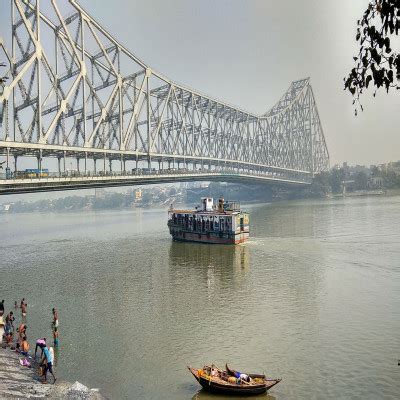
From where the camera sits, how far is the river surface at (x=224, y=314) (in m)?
18.8

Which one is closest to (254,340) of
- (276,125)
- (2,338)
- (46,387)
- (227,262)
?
(46,387)

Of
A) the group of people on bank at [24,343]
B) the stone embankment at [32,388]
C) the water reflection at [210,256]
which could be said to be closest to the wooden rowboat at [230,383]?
the stone embankment at [32,388]

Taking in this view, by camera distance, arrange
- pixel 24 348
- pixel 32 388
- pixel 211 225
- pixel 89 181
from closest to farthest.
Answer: pixel 32 388 < pixel 24 348 < pixel 211 225 < pixel 89 181

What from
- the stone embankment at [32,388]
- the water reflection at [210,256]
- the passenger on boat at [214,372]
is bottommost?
the stone embankment at [32,388]

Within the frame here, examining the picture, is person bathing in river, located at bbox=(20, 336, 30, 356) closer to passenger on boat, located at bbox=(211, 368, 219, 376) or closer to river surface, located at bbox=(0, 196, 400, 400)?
river surface, located at bbox=(0, 196, 400, 400)

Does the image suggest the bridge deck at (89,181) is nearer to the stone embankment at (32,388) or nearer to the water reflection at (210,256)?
the water reflection at (210,256)

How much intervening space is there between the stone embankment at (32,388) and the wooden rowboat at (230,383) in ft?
13.6

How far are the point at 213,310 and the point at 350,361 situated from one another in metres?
10.7

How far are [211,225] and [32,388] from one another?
143 feet

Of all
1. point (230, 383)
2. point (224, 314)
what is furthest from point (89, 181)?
point (230, 383)

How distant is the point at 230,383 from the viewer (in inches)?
676

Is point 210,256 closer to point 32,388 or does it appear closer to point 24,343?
point 24,343

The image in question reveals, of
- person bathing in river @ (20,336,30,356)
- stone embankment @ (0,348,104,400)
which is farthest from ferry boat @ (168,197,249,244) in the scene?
stone embankment @ (0,348,104,400)

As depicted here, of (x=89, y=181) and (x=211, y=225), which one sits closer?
(x=211, y=225)
